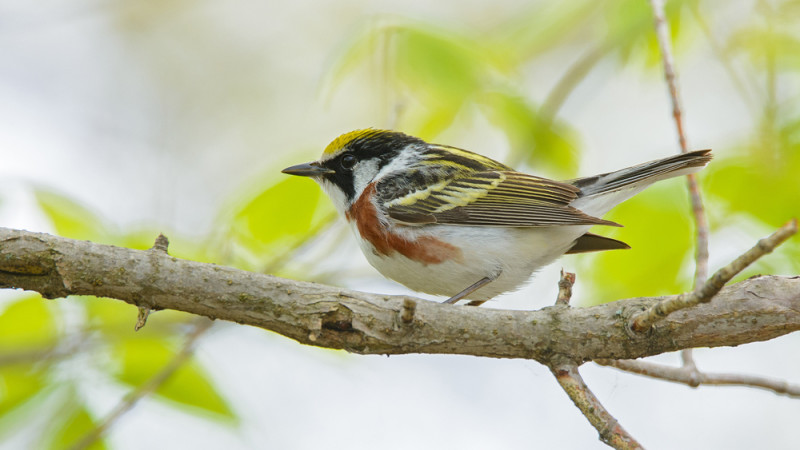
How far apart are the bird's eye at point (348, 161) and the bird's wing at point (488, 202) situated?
56 centimetres

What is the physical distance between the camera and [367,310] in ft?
9.96

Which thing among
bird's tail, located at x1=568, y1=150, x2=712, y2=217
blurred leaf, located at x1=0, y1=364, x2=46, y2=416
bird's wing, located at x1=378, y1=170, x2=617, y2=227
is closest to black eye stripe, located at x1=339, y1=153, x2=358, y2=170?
bird's wing, located at x1=378, y1=170, x2=617, y2=227

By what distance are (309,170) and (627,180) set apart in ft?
6.41

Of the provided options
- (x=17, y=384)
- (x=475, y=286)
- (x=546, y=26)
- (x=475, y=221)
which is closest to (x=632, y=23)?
(x=546, y=26)

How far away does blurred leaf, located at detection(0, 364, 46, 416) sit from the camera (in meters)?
3.36

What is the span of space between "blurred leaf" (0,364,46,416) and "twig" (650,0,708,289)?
3171 mm

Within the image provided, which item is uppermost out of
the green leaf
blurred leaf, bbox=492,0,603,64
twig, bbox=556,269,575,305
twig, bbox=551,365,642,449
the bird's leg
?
blurred leaf, bbox=492,0,603,64

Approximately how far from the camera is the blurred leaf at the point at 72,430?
3396 mm

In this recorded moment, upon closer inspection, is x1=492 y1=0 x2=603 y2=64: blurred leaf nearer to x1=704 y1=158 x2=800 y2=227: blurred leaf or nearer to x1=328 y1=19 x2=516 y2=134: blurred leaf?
x1=328 y1=19 x2=516 y2=134: blurred leaf

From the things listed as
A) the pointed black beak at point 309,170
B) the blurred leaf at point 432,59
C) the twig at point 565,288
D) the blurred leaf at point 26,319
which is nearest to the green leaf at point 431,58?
the blurred leaf at point 432,59

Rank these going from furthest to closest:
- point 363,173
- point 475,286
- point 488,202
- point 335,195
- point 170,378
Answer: point 363,173
point 335,195
point 488,202
point 475,286
point 170,378

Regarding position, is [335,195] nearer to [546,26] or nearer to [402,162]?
[402,162]

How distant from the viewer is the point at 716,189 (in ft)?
11.6

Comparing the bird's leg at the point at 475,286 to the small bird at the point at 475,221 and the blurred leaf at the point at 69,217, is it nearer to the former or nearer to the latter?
the small bird at the point at 475,221
